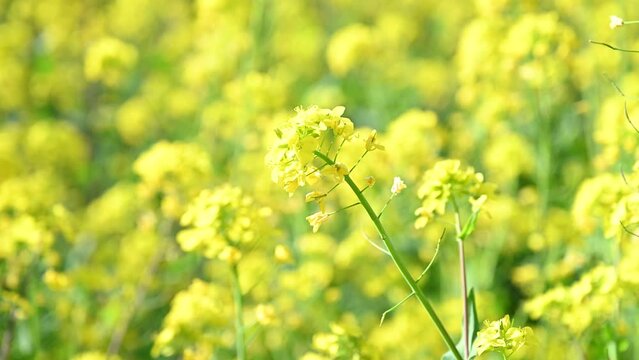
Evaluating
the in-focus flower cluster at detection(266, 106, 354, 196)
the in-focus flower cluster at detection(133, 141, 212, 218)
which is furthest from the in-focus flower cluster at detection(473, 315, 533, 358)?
the in-focus flower cluster at detection(133, 141, 212, 218)

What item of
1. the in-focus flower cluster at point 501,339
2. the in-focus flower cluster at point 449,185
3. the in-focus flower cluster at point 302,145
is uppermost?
the in-focus flower cluster at point 302,145

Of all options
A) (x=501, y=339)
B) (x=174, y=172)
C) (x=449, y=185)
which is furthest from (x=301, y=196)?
(x=501, y=339)

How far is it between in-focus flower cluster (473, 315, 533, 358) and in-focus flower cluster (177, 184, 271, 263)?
784mm

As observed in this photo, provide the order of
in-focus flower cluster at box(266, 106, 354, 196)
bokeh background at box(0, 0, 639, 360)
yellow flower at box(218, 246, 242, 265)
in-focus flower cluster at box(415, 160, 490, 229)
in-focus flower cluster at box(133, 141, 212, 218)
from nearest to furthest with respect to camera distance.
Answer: in-focus flower cluster at box(266, 106, 354, 196) < in-focus flower cluster at box(415, 160, 490, 229) < yellow flower at box(218, 246, 242, 265) < bokeh background at box(0, 0, 639, 360) < in-focus flower cluster at box(133, 141, 212, 218)

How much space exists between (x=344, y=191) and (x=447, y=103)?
1.88m

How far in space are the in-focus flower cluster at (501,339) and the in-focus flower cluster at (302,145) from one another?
19.2 inches

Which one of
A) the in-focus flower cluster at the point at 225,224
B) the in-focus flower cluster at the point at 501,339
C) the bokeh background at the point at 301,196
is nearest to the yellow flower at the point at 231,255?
the in-focus flower cluster at the point at 225,224

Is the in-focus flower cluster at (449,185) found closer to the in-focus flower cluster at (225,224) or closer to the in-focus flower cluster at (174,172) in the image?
the in-focus flower cluster at (225,224)

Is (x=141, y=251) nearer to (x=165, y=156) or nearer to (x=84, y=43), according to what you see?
(x=165, y=156)

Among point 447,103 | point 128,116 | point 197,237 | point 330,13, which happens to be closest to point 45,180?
point 128,116

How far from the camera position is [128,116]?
19.0 ft

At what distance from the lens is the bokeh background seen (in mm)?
2943

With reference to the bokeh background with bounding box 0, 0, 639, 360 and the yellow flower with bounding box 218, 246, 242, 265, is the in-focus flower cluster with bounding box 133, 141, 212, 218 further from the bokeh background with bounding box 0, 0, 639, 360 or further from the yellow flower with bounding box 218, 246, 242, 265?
the yellow flower with bounding box 218, 246, 242, 265

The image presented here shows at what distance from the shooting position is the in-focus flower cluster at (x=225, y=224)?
2.52 metres
